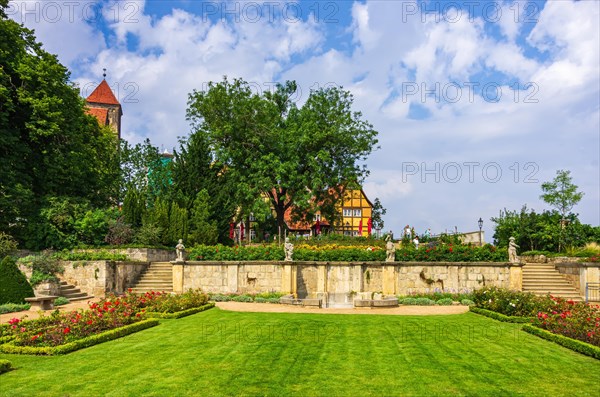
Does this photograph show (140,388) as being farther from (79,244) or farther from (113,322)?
A: (79,244)

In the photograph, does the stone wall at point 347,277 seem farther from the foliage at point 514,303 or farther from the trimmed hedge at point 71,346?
the trimmed hedge at point 71,346

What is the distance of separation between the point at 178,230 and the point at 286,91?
708 inches

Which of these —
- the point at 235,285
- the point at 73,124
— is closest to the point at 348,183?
the point at 235,285

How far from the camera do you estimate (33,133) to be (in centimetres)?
2805

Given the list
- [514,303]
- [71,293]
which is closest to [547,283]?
[514,303]

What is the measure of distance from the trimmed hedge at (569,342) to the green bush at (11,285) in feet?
62.6

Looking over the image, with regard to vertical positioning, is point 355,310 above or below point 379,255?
below

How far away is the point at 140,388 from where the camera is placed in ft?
27.6

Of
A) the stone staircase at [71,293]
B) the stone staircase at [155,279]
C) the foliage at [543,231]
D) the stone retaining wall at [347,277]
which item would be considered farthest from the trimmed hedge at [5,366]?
the foliage at [543,231]

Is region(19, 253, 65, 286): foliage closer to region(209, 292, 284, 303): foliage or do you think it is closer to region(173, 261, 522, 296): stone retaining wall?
region(173, 261, 522, 296): stone retaining wall

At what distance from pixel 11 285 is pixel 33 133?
11.0 metres

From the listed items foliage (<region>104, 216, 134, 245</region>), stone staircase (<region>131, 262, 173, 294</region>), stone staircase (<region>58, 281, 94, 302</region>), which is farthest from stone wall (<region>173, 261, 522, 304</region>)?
foliage (<region>104, 216, 134, 245</region>)

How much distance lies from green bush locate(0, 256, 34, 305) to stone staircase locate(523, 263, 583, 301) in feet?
79.2

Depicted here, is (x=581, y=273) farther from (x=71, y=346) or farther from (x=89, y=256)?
(x=89, y=256)
